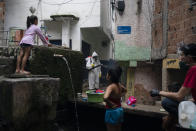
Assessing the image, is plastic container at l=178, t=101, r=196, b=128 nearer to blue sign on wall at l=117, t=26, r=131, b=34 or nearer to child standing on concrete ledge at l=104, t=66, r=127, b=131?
child standing on concrete ledge at l=104, t=66, r=127, b=131

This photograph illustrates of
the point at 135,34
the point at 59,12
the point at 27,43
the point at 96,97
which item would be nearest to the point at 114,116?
the point at 96,97

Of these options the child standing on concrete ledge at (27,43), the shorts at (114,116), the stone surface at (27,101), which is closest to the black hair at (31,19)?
the child standing on concrete ledge at (27,43)

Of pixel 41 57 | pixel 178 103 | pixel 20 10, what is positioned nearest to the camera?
pixel 178 103

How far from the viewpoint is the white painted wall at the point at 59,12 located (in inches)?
500

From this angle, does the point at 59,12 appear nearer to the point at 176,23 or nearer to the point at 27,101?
the point at 176,23

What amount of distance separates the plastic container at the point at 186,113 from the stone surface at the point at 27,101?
251 centimetres

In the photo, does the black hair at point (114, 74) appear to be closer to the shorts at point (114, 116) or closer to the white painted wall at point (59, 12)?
the shorts at point (114, 116)

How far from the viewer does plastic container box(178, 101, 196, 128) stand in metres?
2.91

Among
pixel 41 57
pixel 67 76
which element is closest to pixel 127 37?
pixel 67 76

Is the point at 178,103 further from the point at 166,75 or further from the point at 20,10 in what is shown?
the point at 20,10

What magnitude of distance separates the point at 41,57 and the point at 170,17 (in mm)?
3874

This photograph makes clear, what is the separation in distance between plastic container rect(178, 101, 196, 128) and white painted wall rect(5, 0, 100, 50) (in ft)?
32.9

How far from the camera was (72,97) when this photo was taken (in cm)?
693

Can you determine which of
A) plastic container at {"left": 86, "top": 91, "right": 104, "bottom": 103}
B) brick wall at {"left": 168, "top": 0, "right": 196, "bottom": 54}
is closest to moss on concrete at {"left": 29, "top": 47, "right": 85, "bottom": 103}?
plastic container at {"left": 86, "top": 91, "right": 104, "bottom": 103}
